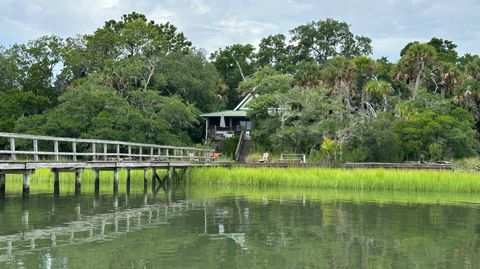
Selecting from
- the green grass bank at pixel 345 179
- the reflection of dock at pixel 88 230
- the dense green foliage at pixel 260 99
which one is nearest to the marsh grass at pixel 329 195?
the green grass bank at pixel 345 179

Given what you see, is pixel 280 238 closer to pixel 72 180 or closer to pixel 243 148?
pixel 72 180

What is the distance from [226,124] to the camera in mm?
59312

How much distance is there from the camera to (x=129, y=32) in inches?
2128

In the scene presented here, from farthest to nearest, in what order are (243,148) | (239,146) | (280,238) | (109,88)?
(243,148)
(239,146)
(109,88)
(280,238)

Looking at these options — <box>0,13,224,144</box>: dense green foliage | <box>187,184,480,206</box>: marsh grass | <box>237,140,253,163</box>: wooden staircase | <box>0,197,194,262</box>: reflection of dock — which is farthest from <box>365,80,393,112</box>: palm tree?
<box>0,197,194,262</box>: reflection of dock

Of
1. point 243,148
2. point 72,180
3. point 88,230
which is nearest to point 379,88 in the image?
point 243,148

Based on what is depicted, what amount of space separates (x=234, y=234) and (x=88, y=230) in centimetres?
410

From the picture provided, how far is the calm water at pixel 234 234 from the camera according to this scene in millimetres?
13070

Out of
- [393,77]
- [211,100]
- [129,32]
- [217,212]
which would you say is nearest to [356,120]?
[393,77]

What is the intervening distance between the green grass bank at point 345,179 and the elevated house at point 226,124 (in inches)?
756

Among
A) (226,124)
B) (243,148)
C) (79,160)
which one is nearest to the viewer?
(79,160)

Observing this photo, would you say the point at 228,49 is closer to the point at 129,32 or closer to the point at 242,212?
the point at 129,32

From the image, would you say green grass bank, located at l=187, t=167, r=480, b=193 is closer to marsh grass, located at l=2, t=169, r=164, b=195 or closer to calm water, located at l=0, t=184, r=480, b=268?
marsh grass, located at l=2, t=169, r=164, b=195

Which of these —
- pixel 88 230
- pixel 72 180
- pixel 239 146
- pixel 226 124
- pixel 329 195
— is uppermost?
pixel 226 124
